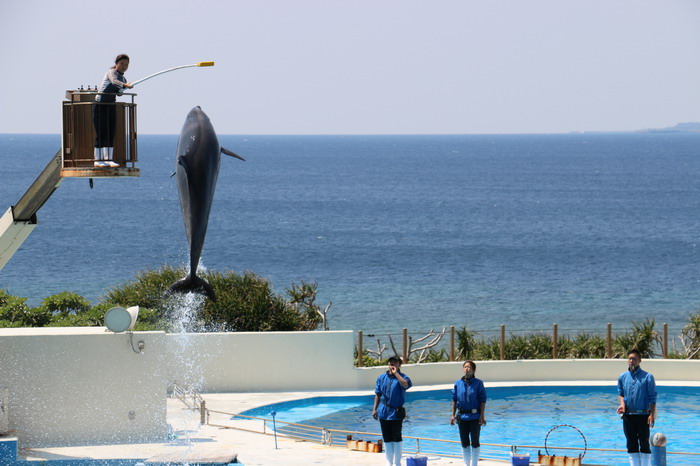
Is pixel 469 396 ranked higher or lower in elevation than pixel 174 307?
lower

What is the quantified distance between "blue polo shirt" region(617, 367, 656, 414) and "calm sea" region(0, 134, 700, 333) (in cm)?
3430

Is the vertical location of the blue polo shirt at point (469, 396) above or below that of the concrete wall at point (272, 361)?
above

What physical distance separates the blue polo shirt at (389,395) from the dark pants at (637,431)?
2727mm

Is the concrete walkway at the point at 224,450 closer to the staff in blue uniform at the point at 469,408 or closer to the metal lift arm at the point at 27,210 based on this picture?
the staff in blue uniform at the point at 469,408

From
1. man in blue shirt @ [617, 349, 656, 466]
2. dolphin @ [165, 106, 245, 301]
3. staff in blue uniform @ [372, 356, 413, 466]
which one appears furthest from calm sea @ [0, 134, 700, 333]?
dolphin @ [165, 106, 245, 301]

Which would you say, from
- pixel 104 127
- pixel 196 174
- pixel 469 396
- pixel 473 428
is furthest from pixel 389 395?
pixel 196 174

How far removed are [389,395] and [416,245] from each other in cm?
7062

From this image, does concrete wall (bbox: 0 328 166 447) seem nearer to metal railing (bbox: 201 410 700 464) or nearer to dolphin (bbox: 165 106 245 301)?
metal railing (bbox: 201 410 700 464)

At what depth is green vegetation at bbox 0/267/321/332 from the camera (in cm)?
2427

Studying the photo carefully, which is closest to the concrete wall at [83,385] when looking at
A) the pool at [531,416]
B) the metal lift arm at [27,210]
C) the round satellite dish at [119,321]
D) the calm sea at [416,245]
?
the round satellite dish at [119,321]

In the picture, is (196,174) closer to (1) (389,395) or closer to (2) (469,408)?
(1) (389,395)

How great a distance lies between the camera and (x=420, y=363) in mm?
24953

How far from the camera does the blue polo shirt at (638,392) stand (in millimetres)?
14469

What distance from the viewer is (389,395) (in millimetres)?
14953
